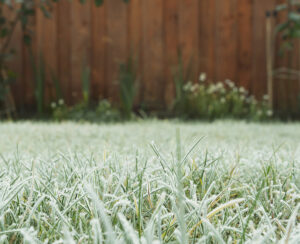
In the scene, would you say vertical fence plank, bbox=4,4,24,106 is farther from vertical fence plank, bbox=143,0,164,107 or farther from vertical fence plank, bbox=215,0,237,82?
vertical fence plank, bbox=215,0,237,82

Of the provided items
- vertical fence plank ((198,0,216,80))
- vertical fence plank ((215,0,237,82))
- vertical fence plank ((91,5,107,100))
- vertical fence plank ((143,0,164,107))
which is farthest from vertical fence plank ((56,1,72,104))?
vertical fence plank ((215,0,237,82))

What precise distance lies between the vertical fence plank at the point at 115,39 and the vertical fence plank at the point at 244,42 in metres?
1.46

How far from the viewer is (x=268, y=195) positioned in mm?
892

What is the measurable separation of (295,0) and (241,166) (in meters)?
3.88

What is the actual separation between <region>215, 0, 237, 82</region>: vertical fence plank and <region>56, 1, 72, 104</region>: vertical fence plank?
75.0 inches

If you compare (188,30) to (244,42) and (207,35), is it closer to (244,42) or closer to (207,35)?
(207,35)

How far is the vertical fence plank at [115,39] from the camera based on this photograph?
4668 millimetres

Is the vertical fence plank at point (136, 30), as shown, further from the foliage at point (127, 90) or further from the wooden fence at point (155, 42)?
the foliage at point (127, 90)

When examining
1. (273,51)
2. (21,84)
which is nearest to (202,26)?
(273,51)

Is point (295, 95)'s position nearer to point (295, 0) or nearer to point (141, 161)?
point (295, 0)

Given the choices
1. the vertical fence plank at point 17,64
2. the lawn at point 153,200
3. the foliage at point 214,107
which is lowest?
the lawn at point 153,200

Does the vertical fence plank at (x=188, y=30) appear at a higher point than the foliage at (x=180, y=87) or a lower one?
higher

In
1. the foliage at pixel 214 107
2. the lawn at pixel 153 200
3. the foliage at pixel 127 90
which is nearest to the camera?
the lawn at pixel 153 200

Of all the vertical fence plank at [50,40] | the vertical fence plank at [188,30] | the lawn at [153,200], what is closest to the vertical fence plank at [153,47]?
the vertical fence plank at [188,30]
